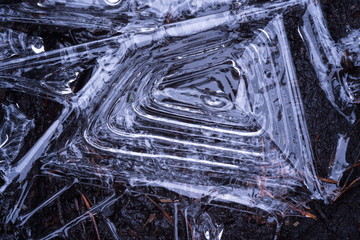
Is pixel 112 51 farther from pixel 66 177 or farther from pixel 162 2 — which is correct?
pixel 66 177

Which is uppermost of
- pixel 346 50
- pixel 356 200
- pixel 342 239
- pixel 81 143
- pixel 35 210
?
pixel 346 50

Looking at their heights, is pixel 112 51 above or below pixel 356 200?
above

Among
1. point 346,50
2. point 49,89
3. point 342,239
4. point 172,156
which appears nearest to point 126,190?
point 172,156

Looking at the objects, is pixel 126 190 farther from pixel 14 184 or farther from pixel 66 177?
pixel 14 184

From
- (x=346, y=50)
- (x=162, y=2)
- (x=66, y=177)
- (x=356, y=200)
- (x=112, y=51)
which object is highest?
(x=162, y=2)

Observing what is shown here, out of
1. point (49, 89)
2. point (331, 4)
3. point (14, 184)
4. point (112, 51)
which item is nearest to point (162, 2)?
point (112, 51)

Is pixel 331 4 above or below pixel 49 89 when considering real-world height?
above
